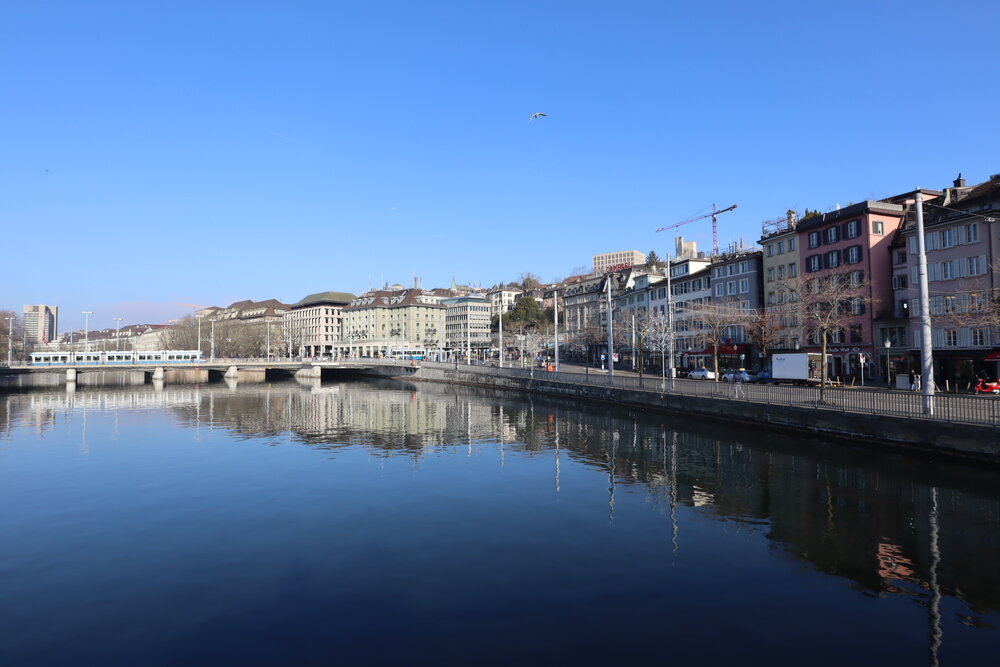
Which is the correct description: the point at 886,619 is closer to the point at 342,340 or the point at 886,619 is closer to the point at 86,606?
the point at 86,606

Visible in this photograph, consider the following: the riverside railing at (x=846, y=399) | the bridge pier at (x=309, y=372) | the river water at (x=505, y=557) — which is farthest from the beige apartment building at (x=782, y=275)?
the bridge pier at (x=309, y=372)

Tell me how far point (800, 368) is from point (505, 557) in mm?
42372

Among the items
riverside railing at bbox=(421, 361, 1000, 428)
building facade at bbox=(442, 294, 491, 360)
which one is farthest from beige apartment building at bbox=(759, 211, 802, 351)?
building facade at bbox=(442, 294, 491, 360)

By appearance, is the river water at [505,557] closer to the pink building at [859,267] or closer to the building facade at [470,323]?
the pink building at [859,267]

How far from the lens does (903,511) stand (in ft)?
58.9

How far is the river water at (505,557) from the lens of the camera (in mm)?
10344

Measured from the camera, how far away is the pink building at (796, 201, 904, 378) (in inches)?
2124

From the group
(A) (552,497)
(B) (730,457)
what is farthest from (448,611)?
(B) (730,457)

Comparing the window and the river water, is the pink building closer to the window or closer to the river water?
the window

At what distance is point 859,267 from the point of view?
2153 inches

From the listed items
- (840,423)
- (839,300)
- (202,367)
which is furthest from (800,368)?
(202,367)

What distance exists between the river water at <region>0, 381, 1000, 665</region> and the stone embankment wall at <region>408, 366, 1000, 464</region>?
102cm

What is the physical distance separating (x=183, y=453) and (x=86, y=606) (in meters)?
21.7

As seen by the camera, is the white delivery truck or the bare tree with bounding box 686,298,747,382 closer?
the white delivery truck
